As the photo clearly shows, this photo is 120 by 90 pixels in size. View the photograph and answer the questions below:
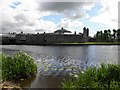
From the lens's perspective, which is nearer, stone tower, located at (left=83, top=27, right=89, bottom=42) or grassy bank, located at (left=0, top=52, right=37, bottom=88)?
grassy bank, located at (left=0, top=52, right=37, bottom=88)

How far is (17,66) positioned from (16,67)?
0.44ft

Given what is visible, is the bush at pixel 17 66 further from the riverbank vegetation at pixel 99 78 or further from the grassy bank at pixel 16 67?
the riverbank vegetation at pixel 99 78

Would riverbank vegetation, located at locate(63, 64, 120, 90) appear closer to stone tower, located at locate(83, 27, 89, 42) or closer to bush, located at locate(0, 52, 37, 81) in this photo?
bush, located at locate(0, 52, 37, 81)

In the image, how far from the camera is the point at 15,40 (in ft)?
617

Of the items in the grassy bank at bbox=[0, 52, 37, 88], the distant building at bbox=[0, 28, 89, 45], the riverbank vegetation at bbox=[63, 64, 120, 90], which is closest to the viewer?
the riverbank vegetation at bbox=[63, 64, 120, 90]

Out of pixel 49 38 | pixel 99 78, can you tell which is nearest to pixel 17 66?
pixel 99 78

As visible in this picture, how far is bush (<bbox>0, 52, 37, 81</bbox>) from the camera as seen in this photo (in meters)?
19.3

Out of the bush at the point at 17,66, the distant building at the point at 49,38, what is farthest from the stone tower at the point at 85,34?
the bush at the point at 17,66

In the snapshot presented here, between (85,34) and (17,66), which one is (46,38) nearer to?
(85,34)

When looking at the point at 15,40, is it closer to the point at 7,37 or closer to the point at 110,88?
the point at 7,37

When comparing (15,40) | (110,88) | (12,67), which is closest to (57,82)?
(12,67)

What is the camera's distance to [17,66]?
20109 millimetres

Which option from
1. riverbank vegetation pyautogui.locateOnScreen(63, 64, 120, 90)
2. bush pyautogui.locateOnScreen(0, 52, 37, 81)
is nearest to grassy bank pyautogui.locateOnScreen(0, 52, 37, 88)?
bush pyautogui.locateOnScreen(0, 52, 37, 81)

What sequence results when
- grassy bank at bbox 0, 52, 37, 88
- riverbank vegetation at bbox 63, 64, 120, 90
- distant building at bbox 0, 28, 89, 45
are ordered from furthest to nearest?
distant building at bbox 0, 28, 89, 45 < grassy bank at bbox 0, 52, 37, 88 < riverbank vegetation at bbox 63, 64, 120, 90
